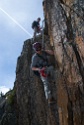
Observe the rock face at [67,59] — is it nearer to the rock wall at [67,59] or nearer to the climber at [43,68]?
the rock wall at [67,59]

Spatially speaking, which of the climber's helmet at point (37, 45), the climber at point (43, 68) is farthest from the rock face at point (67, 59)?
the climber's helmet at point (37, 45)

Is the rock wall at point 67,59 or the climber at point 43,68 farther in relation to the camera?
the climber at point 43,68

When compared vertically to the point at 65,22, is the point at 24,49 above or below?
above

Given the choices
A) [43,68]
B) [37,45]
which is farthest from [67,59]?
[37,45]

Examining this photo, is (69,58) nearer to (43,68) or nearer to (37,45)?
(43,68)

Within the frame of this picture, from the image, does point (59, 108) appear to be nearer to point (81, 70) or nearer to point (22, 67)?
point (81, 70)

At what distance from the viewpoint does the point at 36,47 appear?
16.0 m

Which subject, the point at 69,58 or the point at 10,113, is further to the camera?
the point at 10,113

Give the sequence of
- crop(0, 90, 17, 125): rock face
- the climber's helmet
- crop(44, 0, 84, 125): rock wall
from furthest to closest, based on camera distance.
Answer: crop(0, 90, 17, 125): rock face → the climber's helmet → crop(44, 0, 84, 125): rock wall

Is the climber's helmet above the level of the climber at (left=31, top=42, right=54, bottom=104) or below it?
above

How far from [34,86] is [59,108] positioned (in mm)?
6581

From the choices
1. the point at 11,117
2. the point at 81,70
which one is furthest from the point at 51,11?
the point at 11,117

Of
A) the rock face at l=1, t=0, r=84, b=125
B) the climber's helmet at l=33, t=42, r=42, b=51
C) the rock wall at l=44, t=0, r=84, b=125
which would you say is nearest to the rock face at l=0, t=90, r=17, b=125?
the rock face at l=1, t=0, r=84, b=125

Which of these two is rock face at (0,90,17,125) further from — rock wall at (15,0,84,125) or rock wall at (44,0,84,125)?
rock wall at (44,0,84,125)
